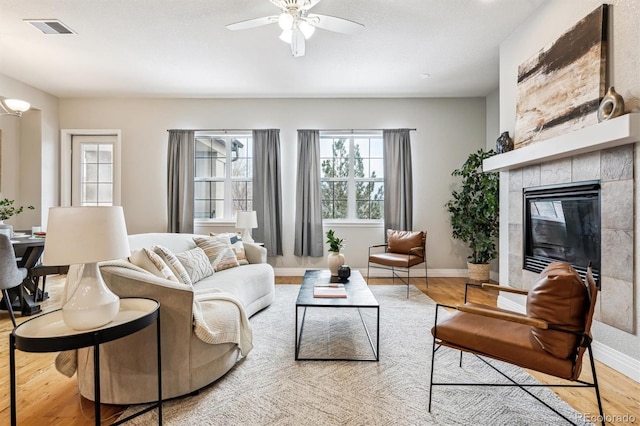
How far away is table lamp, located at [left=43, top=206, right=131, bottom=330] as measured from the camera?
1.35 meters

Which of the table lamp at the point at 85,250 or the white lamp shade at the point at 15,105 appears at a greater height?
the white lamp shade at the point at 15,105

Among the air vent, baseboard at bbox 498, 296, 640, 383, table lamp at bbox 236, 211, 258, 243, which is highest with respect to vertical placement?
the air vent

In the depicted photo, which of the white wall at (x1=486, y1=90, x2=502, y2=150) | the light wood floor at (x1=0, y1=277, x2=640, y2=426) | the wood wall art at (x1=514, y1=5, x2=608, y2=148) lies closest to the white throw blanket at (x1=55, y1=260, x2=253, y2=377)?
the light wood floor at (x1=0, y1=277, x2=640, y2=426)

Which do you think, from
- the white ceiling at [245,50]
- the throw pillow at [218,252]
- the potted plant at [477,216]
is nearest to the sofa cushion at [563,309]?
the white ceiling at [245,50]

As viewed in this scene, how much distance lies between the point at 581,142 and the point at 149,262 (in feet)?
10.5

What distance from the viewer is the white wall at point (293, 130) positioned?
5129mm

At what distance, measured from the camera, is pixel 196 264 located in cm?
297

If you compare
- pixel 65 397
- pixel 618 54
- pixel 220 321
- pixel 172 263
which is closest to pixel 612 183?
pixel 618 54

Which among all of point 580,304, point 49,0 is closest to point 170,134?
point 49,0

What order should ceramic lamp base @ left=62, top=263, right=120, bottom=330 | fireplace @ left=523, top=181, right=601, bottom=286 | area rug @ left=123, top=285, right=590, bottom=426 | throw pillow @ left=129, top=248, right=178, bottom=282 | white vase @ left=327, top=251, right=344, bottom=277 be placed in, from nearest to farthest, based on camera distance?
ceramic lamp base @ left=62, top=263, right=120, bottom=330
area rug @ left=123, top=285, right=590, bottom=426
throw pillow @ left=129, top=248, right=178, bottom=282
fireplace @ left=523, top=181, right=601, bottom=286
white vase @ left=327, top=251, right=344, bottom=277

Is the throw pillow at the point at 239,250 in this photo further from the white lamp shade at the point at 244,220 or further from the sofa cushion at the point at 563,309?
the sofa cushion at the point at 563,309

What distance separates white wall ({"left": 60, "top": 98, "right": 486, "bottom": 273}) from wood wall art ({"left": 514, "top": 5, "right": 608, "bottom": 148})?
1.91m

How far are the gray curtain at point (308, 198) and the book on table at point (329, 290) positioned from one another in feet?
7.25

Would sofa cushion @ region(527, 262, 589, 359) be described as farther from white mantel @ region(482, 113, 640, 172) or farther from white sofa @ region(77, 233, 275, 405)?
white sofa @ region(77, 233, 275, 405)
